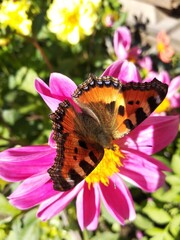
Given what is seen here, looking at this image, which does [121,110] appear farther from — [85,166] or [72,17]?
[72,17]

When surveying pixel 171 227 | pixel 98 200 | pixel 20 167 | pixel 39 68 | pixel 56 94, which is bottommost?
pixel 171 227

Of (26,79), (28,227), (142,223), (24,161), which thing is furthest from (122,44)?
(24,161)

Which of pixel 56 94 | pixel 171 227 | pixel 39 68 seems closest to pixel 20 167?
pixel 56 94

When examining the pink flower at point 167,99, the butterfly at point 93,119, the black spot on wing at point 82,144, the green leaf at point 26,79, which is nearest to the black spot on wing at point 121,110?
the butterfly at point 93,119

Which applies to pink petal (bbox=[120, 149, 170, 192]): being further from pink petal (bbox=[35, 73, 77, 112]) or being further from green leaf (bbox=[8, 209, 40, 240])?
green leaf (bbox=[8, 209, 40, 240])

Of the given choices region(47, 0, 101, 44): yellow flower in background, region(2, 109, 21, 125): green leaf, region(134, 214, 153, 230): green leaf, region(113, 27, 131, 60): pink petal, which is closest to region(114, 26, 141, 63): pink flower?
region(113, 27, 131, 60): pink petal

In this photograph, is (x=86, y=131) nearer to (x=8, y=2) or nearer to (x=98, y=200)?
(x=98, y=200)
